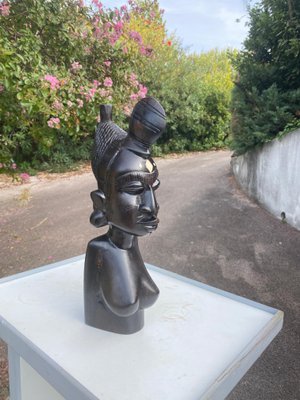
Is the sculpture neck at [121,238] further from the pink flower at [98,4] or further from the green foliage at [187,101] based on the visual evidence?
the green foliage at [187,101]

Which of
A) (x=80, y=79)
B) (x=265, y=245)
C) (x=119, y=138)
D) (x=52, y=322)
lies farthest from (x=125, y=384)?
(x=265, y=245)

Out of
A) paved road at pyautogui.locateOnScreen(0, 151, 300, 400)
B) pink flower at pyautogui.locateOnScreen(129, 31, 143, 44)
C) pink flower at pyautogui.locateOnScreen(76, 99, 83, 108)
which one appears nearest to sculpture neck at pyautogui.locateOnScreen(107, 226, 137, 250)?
paved road at pyautogui.locateOnScreen(0, 151, 300, 400)

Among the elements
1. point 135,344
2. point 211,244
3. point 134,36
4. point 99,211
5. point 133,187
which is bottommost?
point 211,244

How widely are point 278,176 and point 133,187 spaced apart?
13.4 ft

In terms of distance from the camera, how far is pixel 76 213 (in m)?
5.21

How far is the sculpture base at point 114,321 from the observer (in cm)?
144

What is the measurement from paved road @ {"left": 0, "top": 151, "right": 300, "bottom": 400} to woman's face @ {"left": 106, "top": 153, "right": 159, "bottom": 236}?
1.45 metres

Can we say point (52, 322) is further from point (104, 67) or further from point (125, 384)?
point (104, 67)

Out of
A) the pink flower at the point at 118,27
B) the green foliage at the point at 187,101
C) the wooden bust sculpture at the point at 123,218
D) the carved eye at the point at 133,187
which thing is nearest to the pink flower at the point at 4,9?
the pink flower at the point at 118,27

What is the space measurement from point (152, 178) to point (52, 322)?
81cm

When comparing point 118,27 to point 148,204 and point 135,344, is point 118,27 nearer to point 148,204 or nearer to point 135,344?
point 148,204

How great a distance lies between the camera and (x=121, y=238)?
145 centimetres

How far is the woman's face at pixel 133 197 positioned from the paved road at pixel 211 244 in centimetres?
145

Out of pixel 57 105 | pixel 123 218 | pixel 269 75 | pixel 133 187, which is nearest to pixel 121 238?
pixel 123 218
